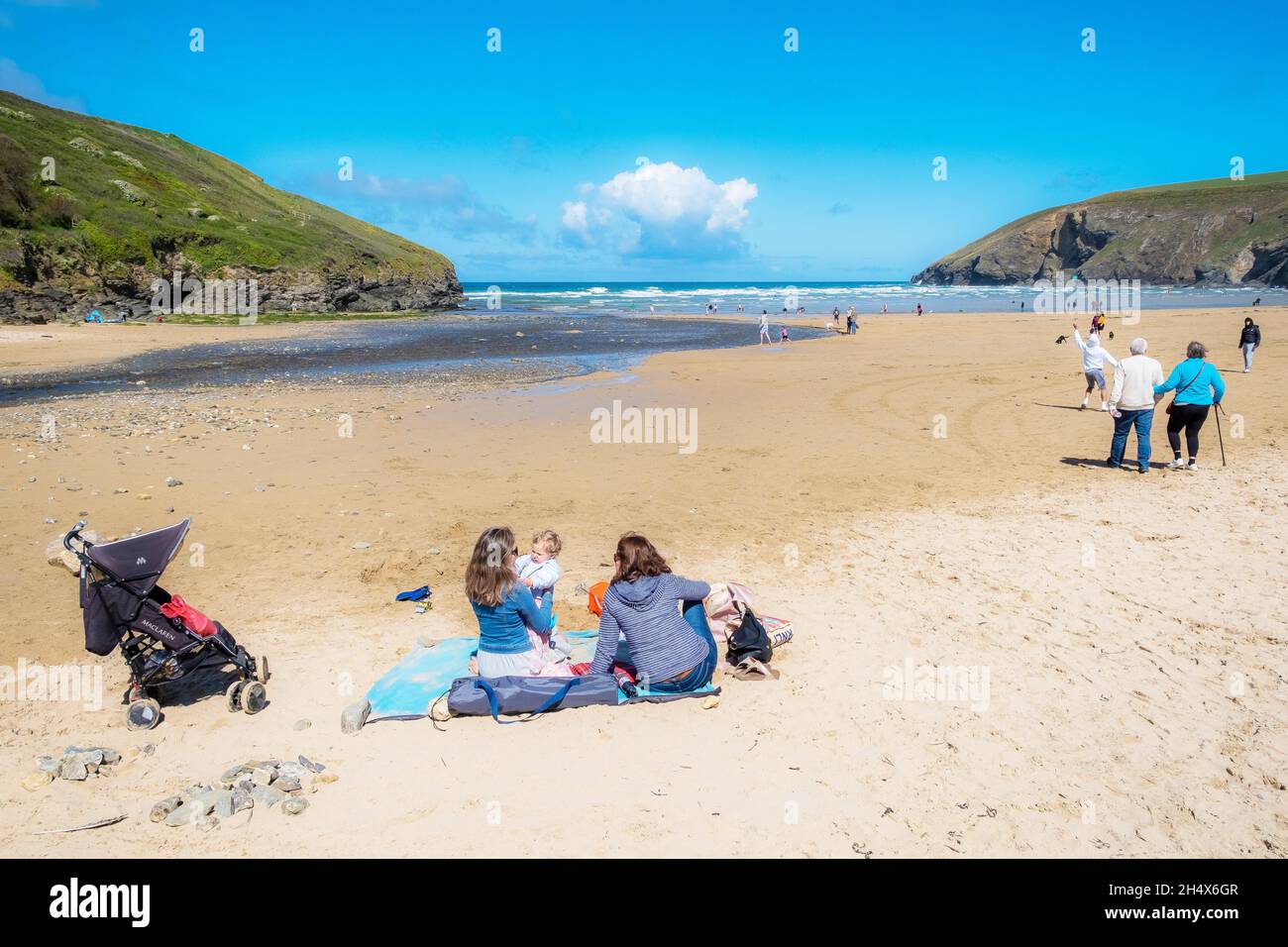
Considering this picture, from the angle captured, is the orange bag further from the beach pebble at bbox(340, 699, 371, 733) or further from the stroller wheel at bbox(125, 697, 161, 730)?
the stroller wheel at bbox(125, 697, 161, 730)

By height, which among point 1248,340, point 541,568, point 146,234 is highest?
point 146,234

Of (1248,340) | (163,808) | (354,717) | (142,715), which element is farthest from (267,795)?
(1248,340)

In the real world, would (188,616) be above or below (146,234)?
below

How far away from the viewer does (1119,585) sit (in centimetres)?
771

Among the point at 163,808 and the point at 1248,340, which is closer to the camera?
the point at 163,808

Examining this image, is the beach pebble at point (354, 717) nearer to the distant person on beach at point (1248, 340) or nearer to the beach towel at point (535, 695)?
the beach towel at point (535, 695)

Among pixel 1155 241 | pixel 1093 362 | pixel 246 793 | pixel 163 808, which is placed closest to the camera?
pixel 163 808

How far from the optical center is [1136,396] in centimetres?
1172

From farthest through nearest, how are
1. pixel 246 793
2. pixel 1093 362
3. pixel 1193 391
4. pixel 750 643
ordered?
pixel 1093 362
pixel 1193 391
pixel 750 643
pixel 246 793

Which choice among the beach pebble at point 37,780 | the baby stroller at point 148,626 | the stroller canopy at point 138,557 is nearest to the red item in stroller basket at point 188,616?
the baby stroller at point 148,626

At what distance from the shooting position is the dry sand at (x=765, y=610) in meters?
4.44

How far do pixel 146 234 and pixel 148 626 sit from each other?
50789 mm

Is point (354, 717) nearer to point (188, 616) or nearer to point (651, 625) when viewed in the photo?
point (188, 616)
